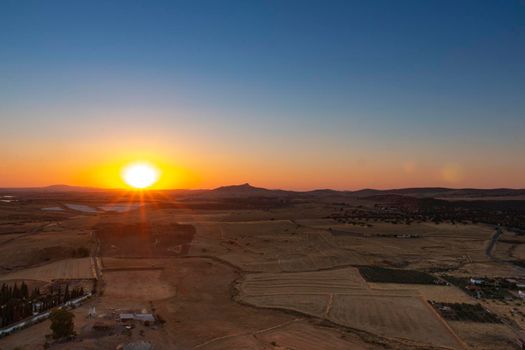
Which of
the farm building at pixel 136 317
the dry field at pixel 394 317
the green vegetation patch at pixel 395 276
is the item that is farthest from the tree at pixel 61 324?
the green vegetation patch at pixel 395 276

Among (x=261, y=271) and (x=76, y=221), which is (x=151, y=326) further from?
(x=76, y=221)

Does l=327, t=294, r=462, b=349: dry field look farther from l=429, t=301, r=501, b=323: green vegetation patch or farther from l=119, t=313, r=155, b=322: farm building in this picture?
l=119, t=313, r=155, b=322: farm building

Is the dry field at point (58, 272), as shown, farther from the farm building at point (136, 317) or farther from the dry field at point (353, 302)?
the dry field at point (353, 302)

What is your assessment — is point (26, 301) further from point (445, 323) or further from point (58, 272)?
point (445, 323)

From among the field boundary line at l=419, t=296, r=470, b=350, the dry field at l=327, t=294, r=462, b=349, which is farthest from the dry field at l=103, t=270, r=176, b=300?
the field boundary line at l=419, t=296, r=470, b=350

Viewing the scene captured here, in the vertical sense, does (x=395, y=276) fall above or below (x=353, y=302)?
above

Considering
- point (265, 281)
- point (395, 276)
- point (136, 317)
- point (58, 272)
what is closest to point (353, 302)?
point (265, 281)

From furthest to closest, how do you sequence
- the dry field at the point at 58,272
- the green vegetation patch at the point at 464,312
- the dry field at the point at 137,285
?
the dry field at the point at 58,272, the dry field at the point at 137,285, the green vegetation patch at the point at 464,312
